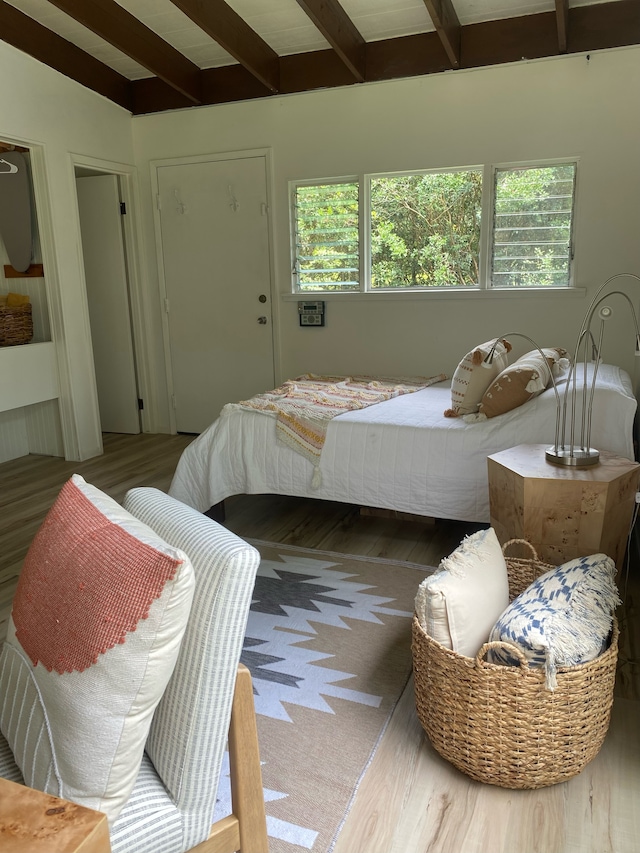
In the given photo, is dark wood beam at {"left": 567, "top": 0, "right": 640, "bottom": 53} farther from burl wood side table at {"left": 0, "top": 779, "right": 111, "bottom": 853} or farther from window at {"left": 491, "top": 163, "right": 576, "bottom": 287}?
burl wood side table at {"left": 0, "top": 779, "right": 111, "bottom": 853}

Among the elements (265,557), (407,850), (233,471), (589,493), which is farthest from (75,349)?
(407,850)

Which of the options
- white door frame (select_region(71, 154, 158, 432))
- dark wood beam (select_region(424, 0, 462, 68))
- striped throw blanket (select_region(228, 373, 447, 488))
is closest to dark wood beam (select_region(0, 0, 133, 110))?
white door frame (select_region(71, 154, 158, 432))

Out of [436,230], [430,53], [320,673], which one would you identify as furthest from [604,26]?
[320,673]

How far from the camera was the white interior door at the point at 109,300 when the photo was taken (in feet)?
16.2

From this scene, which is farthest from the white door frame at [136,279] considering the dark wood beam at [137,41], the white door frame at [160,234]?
the dark wood beam at [137,41]

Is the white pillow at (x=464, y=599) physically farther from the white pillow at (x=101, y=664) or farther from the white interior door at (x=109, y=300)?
the white interior door at (x=109, y=300)

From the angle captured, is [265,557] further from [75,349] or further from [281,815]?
[75,349]

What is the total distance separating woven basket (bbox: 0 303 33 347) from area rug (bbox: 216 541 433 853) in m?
2.41

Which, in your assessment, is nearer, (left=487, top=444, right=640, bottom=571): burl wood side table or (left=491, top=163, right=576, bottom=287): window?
(left=487, top=444, right=640, bottom=571): burl wood side table

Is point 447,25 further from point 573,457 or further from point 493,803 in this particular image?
point 493,803

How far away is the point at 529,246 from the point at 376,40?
5.21 ft

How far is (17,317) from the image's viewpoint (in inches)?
167

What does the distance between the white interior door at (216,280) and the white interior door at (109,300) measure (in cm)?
34

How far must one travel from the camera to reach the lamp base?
2.22m
